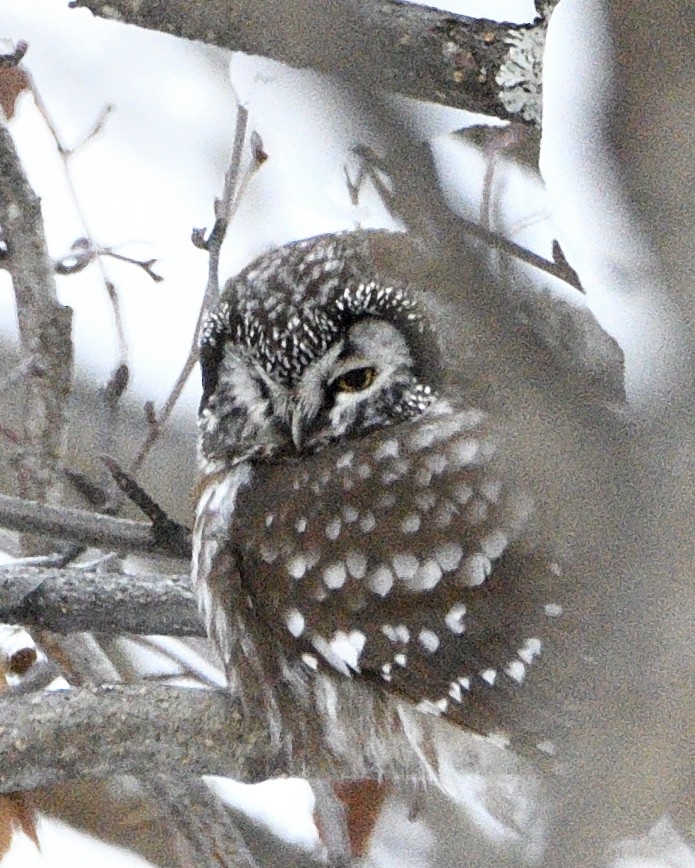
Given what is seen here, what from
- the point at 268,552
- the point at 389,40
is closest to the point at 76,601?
the point at 268,552

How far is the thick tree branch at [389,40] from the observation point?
1.60 feet

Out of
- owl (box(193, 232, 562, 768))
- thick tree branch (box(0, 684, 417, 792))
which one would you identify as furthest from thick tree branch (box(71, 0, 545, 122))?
thick tree branch (box(0, 684, 417, 792))

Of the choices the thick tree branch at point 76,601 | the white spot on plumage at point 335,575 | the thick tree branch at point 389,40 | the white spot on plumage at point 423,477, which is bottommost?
the thick tree branch at point 76,601

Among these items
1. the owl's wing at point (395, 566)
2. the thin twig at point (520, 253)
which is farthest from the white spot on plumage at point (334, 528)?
the thin twig at point (520, 253)

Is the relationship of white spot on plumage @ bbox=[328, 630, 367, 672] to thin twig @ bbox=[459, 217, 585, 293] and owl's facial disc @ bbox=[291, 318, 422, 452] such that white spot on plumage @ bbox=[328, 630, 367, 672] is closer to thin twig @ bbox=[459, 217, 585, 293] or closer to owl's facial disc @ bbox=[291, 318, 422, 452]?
owl's facial disc @ bbox=[291, 318, 422, 452]

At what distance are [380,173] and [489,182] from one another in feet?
0.25

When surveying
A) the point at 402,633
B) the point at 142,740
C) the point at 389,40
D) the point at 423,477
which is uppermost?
the point at 389,40

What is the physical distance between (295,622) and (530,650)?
0.87 ft

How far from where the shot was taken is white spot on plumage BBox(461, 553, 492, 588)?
26.2 inches

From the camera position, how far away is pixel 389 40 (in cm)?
55

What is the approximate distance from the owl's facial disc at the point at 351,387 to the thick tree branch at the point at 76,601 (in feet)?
0.67

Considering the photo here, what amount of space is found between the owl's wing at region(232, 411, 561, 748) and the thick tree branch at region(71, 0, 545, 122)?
201 millimetres

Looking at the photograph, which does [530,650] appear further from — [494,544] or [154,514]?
[154,514]

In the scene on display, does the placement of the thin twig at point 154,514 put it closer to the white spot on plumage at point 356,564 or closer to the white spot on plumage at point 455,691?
the white spot on plumage at point 356,564
